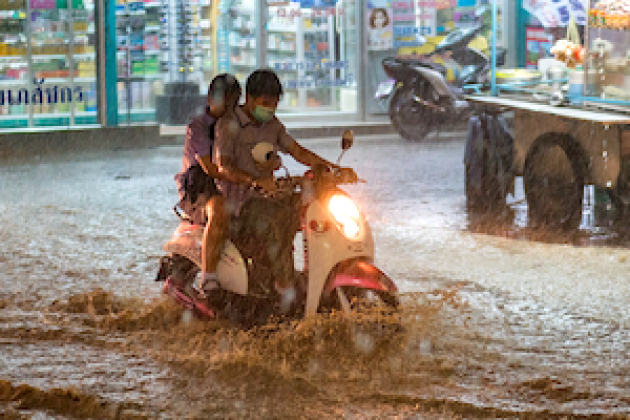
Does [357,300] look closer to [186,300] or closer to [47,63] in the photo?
[186,300]

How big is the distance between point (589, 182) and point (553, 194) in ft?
1.24

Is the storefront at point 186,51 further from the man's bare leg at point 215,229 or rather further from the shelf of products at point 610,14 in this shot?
the man's bare leg at point 215,229

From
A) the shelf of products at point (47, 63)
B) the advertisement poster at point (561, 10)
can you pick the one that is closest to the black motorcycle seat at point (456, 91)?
the advertisement poster at point (561, 10)

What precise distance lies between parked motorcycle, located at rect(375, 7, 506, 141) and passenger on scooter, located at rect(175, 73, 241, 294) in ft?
31.0

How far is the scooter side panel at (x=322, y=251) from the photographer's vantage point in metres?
4.36

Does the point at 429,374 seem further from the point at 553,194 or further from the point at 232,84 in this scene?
the point at 553,194

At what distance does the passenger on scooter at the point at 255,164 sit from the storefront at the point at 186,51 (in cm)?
985

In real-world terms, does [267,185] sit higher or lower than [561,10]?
lower

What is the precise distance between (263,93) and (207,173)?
1.69ft

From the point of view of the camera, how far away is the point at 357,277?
4.31m

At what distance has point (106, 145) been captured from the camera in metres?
13.6

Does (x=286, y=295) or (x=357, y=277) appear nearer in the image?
(x=357, y=277)

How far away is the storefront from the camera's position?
1384cm

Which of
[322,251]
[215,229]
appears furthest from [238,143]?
[322,251]
